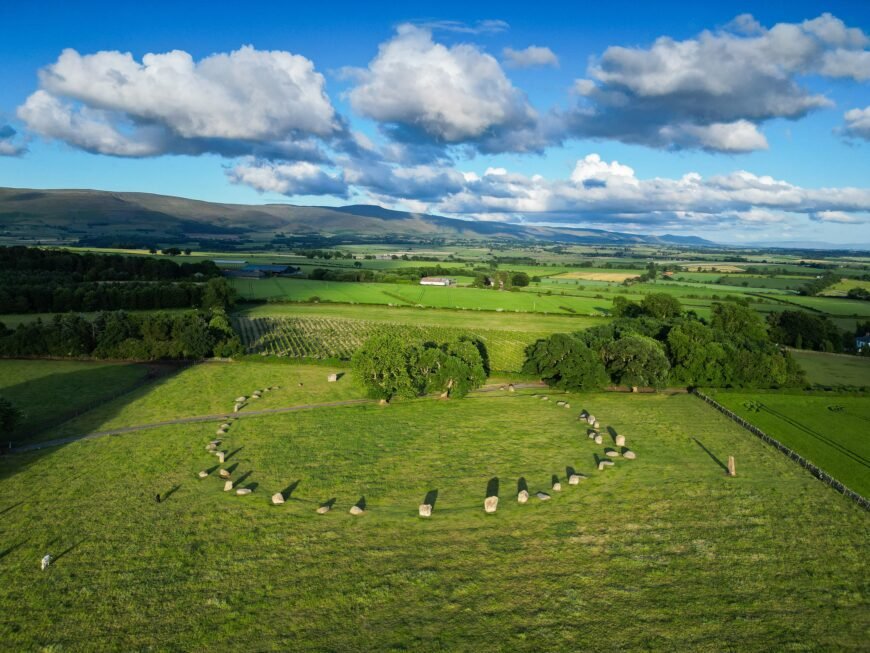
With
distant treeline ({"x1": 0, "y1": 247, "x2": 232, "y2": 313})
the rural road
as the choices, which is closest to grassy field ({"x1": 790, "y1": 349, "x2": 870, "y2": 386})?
the rural road

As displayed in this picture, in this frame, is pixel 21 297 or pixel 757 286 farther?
pixel 757 286

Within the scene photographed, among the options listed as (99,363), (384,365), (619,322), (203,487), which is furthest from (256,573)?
(619,322)

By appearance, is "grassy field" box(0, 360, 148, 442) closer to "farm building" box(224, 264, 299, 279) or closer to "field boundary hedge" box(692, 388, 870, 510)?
"field boundary hedge" box(692, 388, 870, 510)

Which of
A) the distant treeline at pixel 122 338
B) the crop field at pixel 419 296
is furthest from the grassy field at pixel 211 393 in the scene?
the crop field at pixel 419 296

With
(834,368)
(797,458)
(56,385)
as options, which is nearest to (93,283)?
(56,385)

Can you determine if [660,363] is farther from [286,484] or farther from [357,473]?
[286,484]

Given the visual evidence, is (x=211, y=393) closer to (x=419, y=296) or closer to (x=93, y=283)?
(x=93, y=283)

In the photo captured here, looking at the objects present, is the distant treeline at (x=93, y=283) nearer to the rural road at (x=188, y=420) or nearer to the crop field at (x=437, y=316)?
the crop field at (x=437, y=316)

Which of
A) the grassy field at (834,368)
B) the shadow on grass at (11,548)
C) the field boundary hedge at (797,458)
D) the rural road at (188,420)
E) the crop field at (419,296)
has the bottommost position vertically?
the rural road at (188,420)
